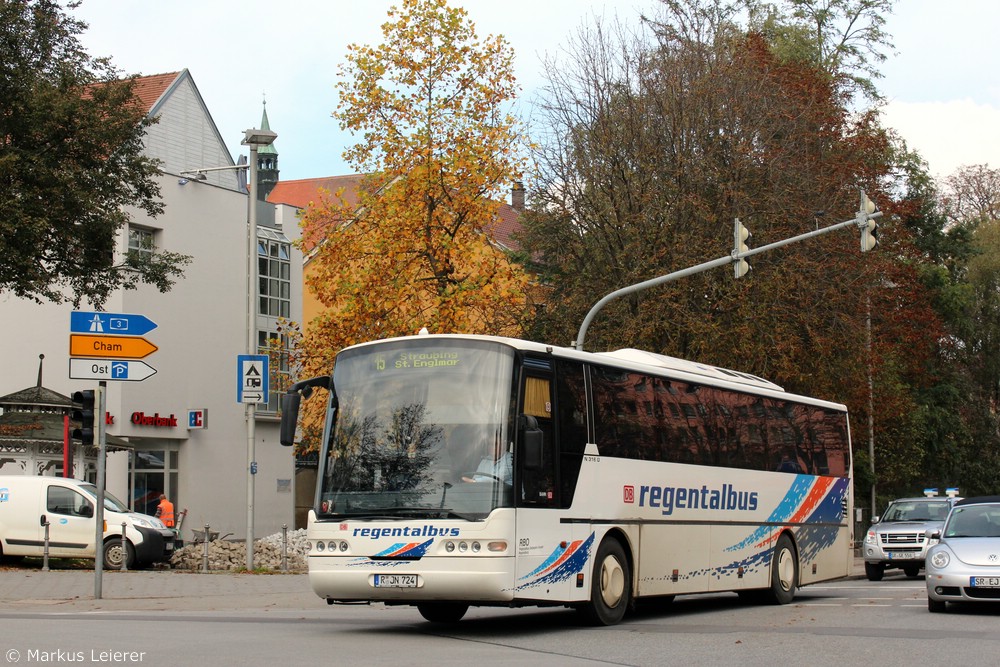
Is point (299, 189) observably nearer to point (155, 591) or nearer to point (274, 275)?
point (274, 275)

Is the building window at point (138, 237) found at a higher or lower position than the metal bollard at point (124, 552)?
higher

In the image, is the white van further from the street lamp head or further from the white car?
the white car

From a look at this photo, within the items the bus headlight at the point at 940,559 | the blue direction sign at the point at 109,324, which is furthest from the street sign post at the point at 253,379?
the bus headlight at the point at 940,559

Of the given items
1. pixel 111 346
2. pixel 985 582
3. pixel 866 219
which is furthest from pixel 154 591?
pixel 866 219

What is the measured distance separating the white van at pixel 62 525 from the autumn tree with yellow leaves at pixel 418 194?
5.25 metres

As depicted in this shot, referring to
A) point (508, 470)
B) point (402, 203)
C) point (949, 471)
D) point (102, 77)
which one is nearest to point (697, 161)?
point (402, 203)

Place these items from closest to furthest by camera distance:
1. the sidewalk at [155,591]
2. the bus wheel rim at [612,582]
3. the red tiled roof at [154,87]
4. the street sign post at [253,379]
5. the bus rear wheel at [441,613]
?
the bus wheel rim at [612,582]
the bus rear wheel at [441,613]
the sidewalk at [155,591]
the street sign post at [253,379]
the red tiled roof at [154,87]

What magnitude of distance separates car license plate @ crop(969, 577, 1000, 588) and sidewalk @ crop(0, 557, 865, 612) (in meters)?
8.76

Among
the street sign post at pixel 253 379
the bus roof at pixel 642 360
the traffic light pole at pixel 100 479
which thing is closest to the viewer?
the bus roof at pixel 642 360

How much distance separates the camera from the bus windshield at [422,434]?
44.2 feet

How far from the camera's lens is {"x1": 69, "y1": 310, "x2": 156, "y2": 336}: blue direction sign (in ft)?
60.3

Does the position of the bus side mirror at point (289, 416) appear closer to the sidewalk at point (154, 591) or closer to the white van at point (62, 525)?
the sidewalk at point (154, 591)

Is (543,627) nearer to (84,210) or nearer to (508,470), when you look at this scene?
(508,470)

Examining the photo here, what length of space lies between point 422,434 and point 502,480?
98 cm
